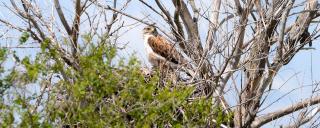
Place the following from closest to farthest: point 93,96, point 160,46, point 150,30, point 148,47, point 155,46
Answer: point 93,96
point 160,46
point 155,46
point 148,47
point 150,30

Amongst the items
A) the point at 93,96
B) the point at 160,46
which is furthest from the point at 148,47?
the point at 93,96

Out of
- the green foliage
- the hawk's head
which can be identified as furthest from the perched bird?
the green foliage

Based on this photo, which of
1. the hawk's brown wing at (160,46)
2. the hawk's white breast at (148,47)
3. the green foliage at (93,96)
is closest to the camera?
the green foliage at (93,96)

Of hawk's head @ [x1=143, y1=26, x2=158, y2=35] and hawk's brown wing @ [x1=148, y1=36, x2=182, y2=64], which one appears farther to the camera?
hawk's head @ [x1=143, y1=26, x2=158, y2=35]

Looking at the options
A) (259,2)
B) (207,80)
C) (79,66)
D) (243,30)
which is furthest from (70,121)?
(259,2)

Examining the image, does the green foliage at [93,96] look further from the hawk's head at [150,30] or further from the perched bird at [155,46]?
the hawk's head at [150,30]

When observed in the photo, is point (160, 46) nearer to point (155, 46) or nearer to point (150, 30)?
point (155, 46)

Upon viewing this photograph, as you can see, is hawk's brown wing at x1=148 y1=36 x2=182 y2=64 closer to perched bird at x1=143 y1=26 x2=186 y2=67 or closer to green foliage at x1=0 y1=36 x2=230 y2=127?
perched bird at x1=143 y1=26 x2=186 y2=67

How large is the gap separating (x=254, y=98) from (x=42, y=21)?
10.3 ft

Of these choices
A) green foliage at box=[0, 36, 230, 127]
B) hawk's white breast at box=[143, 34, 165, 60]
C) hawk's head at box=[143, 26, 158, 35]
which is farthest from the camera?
hawk's head at box=[143, 26, 158, 35]

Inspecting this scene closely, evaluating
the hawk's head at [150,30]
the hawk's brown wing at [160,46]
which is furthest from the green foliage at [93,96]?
the hawk's head at [150,30]

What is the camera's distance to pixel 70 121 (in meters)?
7.43

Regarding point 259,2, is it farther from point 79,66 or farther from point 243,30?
point 79,66

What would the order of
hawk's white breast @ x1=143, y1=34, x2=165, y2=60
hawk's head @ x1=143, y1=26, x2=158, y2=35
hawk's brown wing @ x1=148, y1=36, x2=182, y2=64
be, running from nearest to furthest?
hawk's brown wing @ x1=148, y1=36, x2=182, y2=64 → hawk's white breast @ x1=143, y1=34, x2=165, y2=60 → hawk's head @ x1=143, y1=26, x2=158, y2=35
